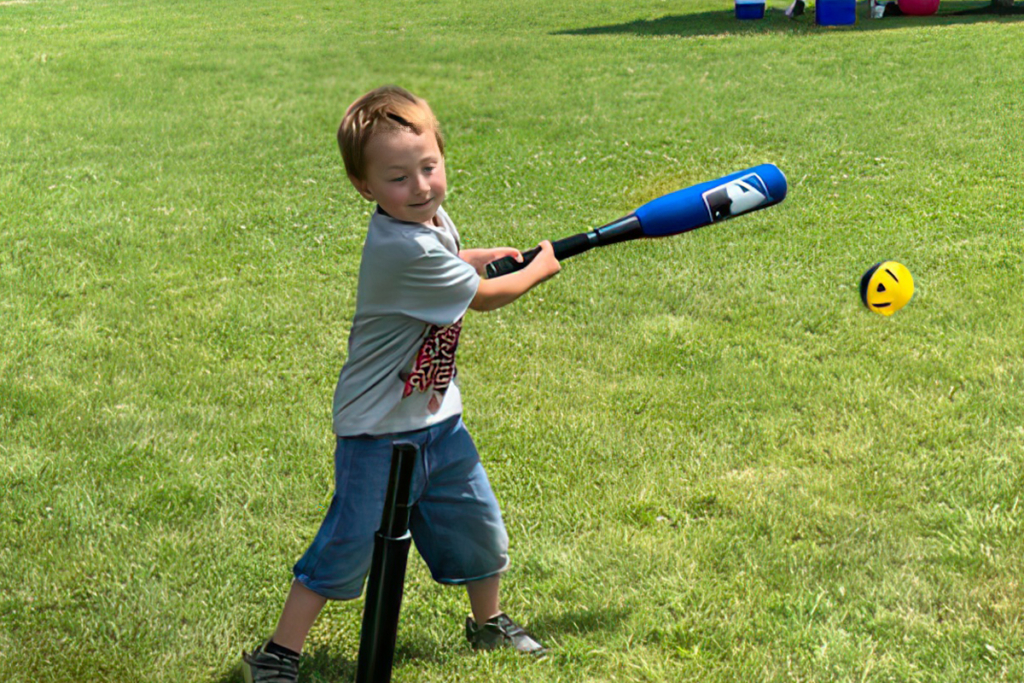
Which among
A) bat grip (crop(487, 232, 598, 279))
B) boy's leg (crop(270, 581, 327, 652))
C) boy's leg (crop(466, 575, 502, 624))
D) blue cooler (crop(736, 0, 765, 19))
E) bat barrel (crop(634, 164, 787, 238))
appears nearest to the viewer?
boy's leg (crop(270, 581, 327, 652))

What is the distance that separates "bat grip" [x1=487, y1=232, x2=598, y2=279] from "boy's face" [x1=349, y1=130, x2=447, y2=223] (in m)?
0.36

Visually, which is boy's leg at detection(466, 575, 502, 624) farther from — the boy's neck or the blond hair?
the blond hair

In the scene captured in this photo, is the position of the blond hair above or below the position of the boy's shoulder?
above

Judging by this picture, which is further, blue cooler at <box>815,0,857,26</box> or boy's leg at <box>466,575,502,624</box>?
blue cooler at <box>815,0,857,26</box>

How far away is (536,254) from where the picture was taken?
3201 millimetres

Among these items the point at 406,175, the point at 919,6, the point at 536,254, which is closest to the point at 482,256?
the point at 536,254

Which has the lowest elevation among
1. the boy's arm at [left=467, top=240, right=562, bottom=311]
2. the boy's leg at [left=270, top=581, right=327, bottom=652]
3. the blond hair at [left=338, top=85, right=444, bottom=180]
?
the boy's leg at [left=270, top=581, right=327, bottom=652]

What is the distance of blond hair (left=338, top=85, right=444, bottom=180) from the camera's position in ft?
8.75

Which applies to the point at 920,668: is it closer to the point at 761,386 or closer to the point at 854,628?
the point at 854,628

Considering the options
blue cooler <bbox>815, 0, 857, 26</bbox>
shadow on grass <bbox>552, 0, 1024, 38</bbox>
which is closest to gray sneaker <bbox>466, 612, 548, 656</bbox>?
shadow on grass <bbox>552, 0, 1024, 38</bbox>

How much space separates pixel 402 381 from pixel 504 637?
91cm

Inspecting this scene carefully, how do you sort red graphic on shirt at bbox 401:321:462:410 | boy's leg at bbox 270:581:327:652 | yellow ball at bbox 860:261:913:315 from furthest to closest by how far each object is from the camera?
yellow ball at bbox 860:261:913:315, boy's leg at bbox 270:581:327:652, red graphic on shirt at bbox 401:321:462:410

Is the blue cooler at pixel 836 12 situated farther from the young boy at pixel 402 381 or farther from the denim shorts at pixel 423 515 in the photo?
the denim shorts at pixel 423 515

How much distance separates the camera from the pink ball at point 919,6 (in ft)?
53.3
